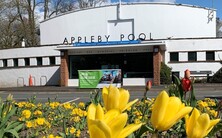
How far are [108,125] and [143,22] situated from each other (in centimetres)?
3372

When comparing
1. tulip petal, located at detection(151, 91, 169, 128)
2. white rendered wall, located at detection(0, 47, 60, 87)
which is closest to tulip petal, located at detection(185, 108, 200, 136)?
tulip petal, located at detection(151, 91, 169, 128)

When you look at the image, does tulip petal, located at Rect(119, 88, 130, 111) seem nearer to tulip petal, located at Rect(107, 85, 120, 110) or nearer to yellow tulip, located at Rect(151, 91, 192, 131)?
tulip petal, located at Rect(107, 85, 120, 110)

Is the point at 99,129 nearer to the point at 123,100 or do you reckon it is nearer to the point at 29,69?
the point at 123,100

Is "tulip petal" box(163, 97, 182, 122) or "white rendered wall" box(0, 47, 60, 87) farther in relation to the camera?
"white rendered wall" box(0, 47, 60, 87)

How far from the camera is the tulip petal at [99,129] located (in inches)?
38.4

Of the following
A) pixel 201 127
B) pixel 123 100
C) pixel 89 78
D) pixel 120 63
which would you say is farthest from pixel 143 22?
pixel 201 127

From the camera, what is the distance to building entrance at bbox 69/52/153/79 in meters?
30.7

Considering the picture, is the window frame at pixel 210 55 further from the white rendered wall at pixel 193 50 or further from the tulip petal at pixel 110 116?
the tulip petal at pixel 110 116

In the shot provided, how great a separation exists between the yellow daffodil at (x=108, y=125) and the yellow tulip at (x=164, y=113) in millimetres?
120

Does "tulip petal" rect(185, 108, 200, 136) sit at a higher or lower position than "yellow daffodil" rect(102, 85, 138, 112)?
lower

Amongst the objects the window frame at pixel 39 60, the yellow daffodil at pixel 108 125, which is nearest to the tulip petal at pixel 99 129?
the yellow daffodil at pixel 108 125

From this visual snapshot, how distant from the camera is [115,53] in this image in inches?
1235

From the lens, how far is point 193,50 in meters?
31.4

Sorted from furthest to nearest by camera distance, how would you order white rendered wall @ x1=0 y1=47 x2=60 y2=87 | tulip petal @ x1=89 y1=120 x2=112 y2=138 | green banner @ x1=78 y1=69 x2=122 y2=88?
white rendered wall @ x1=0 y1=47 x2=60 y2=87
green banner @ x1=78 y1=69 x2=122 y2=88
tulip petal @ x1=89 y1=120 x2=112 y2=138
